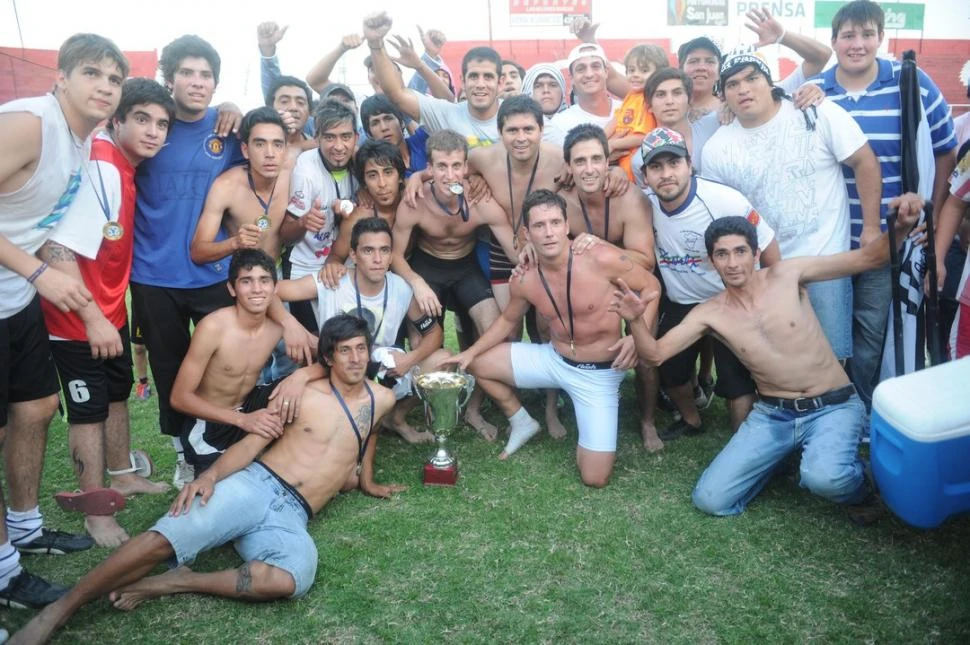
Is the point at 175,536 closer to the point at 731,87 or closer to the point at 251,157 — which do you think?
the point at 251,157

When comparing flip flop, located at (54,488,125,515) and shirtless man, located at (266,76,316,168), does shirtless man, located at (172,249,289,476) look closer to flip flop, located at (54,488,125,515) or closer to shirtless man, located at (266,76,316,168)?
flip flop, located at (54,488,125,515)

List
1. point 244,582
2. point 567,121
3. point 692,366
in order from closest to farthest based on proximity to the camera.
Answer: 1. point 244,582
2. point 692,366
3. point 567,121

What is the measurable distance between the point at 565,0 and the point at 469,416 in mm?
21591

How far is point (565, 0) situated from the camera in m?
23.7

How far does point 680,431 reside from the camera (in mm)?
4957

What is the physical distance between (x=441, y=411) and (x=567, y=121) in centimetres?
261

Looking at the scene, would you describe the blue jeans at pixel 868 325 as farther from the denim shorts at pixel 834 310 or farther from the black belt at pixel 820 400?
the black belt at pixel 820 400

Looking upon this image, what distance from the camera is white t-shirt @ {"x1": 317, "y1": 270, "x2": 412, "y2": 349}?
4.61 meters

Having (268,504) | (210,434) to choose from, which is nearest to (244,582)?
(268,504)

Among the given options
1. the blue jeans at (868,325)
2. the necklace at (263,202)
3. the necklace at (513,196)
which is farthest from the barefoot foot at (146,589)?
the blue jeans at (868,325)

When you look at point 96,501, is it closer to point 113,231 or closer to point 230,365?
point 230,365

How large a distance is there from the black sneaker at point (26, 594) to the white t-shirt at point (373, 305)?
6.44ft

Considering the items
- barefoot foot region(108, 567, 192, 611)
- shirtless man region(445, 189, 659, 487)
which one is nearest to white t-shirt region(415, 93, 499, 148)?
shirtless man region(445, 189, 659, 487)

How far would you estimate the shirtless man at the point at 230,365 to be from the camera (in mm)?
3908
